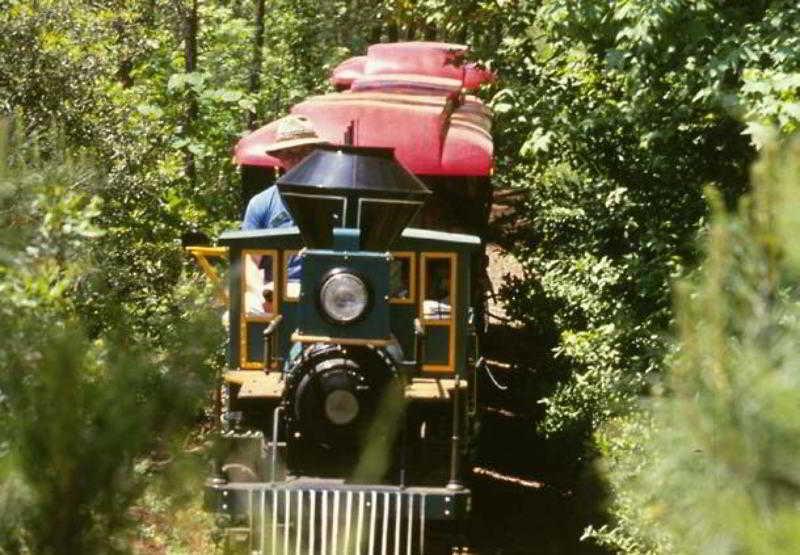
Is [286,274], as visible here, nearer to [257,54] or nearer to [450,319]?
[450,319]

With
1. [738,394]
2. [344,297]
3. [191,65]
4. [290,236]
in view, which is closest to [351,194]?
[344,297]

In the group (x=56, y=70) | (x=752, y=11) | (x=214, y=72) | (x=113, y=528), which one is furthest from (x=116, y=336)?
(x=214, y=72)

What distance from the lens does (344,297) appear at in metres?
7.62

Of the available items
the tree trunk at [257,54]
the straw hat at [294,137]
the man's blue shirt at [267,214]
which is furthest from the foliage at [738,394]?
the tree trunk at [257,54]

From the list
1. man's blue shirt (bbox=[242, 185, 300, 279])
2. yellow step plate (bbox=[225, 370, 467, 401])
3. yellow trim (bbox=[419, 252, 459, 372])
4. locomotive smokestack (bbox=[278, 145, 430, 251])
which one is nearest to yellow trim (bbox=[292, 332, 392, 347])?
yellow step plate (bbox=[225, 370, 467, 401])

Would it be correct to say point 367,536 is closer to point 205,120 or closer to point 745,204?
point 745,204

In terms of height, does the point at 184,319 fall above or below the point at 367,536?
above

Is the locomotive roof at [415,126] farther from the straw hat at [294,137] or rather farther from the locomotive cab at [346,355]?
the locomotive cab at [346,355]

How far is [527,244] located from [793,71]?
7.71 m

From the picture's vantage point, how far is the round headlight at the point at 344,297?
7.61 m

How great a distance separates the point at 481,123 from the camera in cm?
1270

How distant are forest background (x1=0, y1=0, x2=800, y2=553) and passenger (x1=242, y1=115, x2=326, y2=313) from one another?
0.53 meters

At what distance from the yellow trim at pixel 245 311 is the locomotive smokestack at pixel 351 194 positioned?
0.43 meters

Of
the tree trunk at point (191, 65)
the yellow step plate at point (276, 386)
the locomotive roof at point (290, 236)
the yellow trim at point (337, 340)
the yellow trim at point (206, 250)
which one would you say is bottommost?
the yellow step plate at point (276, 386)
